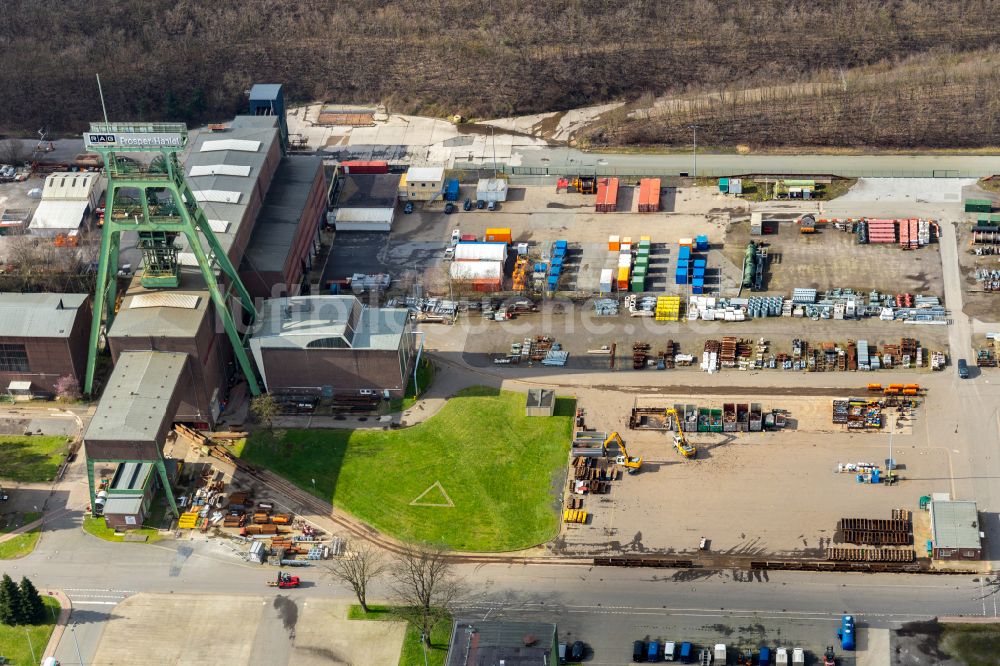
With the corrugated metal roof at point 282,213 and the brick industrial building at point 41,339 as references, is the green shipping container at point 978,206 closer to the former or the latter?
the corrugated metal roof at point 282,213

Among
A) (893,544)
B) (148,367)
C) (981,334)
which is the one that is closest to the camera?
(893,544)

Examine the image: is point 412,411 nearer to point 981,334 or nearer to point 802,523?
A: point 802,523

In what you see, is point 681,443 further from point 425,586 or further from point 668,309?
point 425,586

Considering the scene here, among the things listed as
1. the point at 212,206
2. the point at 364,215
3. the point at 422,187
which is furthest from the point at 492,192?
the point at 212,206

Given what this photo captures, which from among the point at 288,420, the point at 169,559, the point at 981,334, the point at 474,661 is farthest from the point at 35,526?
the point at 981,334

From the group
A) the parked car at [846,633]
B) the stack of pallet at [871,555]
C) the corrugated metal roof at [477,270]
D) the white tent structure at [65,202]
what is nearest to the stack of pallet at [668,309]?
the corrugated metal roof at [477,270]

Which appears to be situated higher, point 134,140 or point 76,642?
point 134,140
